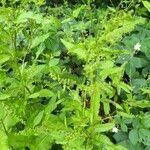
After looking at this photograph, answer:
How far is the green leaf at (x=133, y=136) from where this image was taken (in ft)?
8.61

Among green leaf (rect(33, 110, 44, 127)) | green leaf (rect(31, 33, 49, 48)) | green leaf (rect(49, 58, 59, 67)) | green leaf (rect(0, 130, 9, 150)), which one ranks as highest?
green leaf (rect(31, 33, 49, 48))

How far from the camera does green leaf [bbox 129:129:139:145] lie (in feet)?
8.61

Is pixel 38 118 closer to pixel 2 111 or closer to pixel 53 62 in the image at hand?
pixel 2 111

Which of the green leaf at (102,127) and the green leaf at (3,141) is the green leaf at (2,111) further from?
the green leaf at (102,127)

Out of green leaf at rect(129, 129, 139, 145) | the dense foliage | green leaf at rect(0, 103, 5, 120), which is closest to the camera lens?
the dense foliage

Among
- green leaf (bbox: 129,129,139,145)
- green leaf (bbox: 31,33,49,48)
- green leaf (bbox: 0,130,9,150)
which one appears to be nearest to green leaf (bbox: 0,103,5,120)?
green leaf (bbox: 0,130,9,150)

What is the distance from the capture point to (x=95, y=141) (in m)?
2.26

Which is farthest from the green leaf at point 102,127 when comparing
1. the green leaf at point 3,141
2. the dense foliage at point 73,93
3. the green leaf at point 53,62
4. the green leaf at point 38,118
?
the green leaf at point 53,62

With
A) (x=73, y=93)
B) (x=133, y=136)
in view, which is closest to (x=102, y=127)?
(x=73, y=93)

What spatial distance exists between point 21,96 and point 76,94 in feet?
1.24

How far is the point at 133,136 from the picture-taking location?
2639mm

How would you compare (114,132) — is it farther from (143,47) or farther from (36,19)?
(36,19)

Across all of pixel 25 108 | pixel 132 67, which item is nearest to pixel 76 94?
pixel 25 108

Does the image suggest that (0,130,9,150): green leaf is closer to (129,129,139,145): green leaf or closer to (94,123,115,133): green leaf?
(94,123,115,133): green leaf
